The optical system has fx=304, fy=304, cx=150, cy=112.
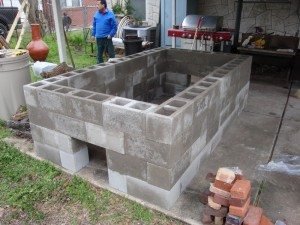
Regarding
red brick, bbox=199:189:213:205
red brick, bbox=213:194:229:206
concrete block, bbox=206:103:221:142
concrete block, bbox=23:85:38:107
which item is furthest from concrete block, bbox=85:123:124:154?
concrete block, bbox=206:103:221:142

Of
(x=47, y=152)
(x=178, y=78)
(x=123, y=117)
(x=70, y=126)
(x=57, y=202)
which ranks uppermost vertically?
(x=123, y=117)

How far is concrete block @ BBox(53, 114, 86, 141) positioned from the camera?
338 centimetres

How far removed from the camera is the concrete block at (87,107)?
10.3 feet

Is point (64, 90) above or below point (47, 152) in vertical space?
above

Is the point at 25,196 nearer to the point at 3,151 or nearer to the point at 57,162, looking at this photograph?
the point at 57,162

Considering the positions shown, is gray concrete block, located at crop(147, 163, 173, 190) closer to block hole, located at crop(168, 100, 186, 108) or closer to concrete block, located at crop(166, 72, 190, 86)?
block hole, located at crop(168, 100, 186, 108)

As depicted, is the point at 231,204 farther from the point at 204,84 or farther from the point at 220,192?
the point at 204,84

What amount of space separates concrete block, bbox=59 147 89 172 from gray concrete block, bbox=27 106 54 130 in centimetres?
39

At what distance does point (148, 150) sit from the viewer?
9.57 feet

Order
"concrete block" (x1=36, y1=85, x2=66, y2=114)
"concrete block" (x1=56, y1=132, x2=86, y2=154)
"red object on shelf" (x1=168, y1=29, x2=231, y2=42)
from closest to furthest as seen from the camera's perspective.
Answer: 1. "concrete block" (x1=36, y1=85, x2=66, y2=114)
2. "concrete block" (x1=56, y1=132, x2=86, y2=154)
3. "red object on shelf" (x1=168, y1=29, x2=231, y2=42)

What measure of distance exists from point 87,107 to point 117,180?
2.82 feet

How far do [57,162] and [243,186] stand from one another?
2322 mm

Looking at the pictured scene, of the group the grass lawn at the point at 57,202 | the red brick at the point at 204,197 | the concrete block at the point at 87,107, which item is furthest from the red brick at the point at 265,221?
the concrete block at the point at 87,107

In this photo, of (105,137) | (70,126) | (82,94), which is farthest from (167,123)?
(70,126)
